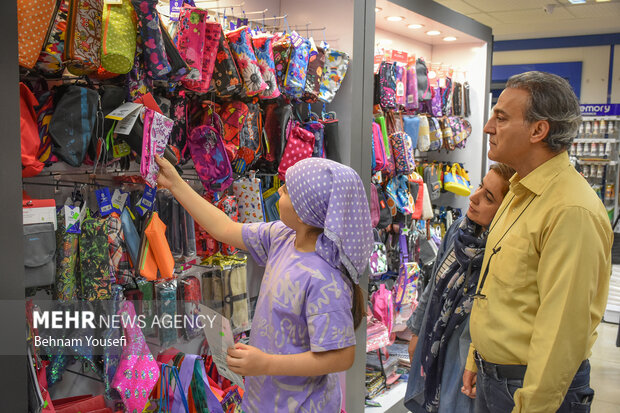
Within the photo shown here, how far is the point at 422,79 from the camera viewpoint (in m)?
5.03

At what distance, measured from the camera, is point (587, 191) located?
74.0 inches

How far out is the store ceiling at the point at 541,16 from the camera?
832cm

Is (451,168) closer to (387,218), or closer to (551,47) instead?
(387,218)

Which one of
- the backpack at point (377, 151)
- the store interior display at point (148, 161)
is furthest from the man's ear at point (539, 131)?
the backpack at point (377, 151)

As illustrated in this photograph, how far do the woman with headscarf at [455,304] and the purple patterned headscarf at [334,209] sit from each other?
2.38 feet

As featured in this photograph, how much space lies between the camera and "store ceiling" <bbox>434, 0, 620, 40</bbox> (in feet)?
27.3

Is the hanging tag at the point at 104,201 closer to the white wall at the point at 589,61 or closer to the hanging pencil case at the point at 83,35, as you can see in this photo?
the hanging pencil case at the point at 83,35

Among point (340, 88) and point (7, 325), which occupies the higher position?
point (340, 88)

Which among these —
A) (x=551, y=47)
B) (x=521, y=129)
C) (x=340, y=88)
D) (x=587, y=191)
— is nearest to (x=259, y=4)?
(x=340, y=88)

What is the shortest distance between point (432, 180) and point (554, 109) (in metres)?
3.55

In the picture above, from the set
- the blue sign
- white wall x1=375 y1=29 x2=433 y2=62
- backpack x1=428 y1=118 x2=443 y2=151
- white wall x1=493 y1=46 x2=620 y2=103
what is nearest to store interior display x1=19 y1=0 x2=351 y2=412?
white wall x1=375 y1=29 x2=433 y2=62

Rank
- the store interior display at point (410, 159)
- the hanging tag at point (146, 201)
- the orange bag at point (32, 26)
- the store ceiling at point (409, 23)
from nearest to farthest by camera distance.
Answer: the orange bag at point (32, 26), the hanging tag at point (146, 201), the store ceiling at point (409, 23), the store interior display at point (410, 159)

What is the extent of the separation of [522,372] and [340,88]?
2365mm

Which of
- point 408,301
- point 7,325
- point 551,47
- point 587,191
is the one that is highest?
point 551,47
